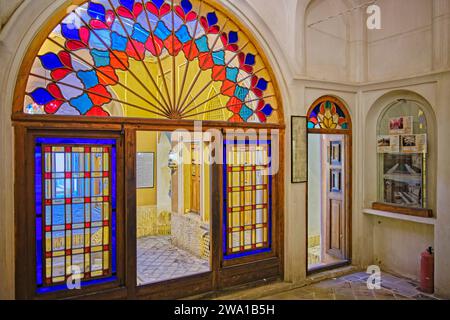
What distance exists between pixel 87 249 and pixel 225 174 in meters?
1.99

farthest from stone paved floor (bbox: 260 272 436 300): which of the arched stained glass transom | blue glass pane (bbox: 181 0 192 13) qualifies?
blue glass pane (bbox: 181 0 192 13)

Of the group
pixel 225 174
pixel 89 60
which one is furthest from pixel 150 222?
pixel 89 60

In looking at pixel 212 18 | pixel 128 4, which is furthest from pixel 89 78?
pixel 212 18

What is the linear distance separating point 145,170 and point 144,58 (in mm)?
5646

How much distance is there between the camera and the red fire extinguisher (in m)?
5.08

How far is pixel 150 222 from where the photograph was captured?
32.9ft

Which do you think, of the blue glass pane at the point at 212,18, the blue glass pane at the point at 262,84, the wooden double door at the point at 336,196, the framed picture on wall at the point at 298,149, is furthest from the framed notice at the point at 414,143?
the blue glass pane at the point at 212,18

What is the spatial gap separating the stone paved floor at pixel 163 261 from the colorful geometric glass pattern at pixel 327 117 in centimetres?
313

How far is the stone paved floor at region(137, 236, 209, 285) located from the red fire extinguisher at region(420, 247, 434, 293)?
3378mm

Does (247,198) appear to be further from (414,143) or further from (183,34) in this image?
(414,143)

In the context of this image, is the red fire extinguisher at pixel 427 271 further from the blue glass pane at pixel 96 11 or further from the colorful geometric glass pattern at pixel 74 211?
the blue glass pane at pixel 96 11

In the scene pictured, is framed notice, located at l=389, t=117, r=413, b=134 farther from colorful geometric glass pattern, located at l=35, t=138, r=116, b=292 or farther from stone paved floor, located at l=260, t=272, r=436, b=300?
colorful geometric glass pattern, located at l=35, t=138, r=116, b=292

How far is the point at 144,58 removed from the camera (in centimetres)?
461

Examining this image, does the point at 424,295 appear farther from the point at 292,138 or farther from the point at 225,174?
the point at 225,174
